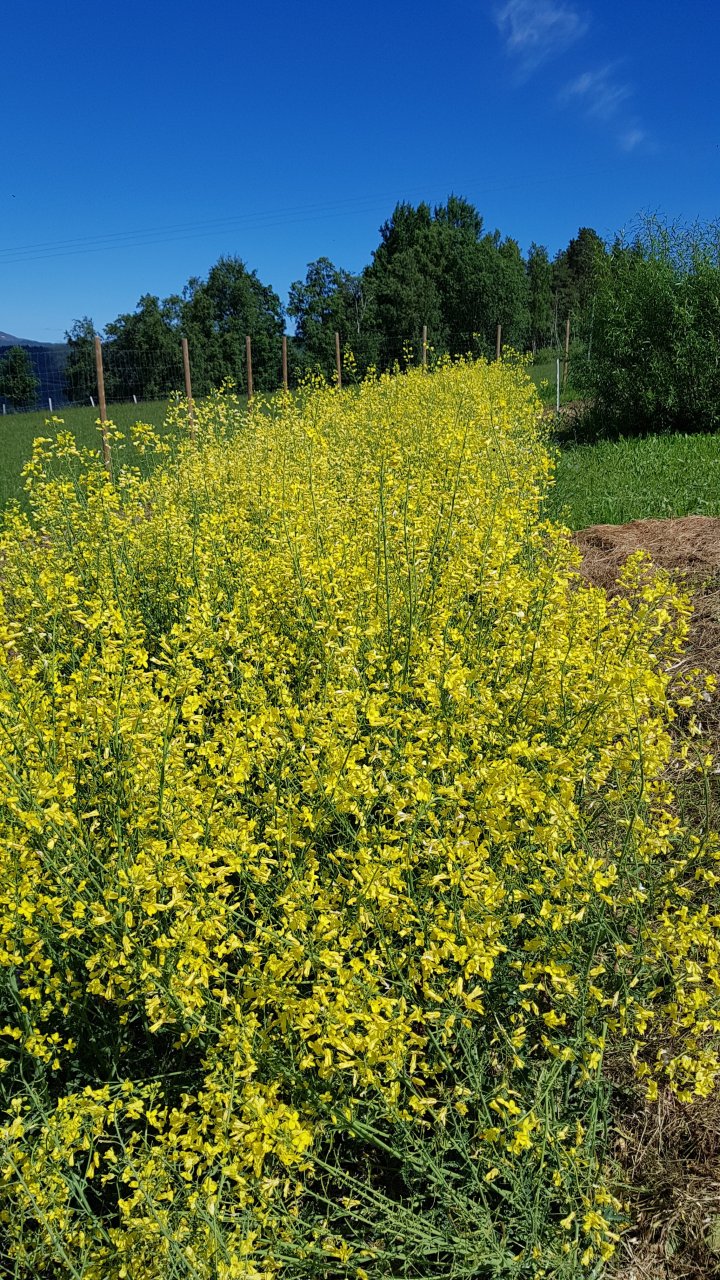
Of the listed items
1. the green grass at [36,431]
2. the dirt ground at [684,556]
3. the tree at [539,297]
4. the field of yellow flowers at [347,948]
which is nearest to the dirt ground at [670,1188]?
the field of yellow flowers at [347,948]

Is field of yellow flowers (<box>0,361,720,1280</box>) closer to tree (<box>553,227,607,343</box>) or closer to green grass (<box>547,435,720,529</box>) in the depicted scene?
green grass (<box>547,435,720,529</box>)

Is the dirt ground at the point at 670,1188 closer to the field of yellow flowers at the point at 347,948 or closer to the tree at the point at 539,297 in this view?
the field of yellow flowers at the point at 347,948

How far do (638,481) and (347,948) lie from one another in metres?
7.82

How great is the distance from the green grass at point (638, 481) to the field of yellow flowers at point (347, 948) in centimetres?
402

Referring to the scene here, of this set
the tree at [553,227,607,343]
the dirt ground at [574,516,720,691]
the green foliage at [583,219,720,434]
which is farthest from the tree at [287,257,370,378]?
the dirt ground at [574,516,720,691]

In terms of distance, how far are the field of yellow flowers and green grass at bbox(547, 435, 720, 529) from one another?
402 cm

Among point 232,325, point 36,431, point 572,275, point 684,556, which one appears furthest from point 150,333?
point 572,275

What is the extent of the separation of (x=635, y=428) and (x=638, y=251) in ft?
9.81

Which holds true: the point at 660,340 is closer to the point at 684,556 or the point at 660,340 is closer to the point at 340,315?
the point at 684,556

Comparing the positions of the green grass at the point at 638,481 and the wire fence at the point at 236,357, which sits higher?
the wire fence at the point at 236,357

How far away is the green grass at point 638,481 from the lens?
717 centimetres

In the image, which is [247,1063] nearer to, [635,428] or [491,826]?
[491,826]

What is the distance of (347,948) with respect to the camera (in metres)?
1.63

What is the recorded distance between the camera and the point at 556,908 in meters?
1.75
